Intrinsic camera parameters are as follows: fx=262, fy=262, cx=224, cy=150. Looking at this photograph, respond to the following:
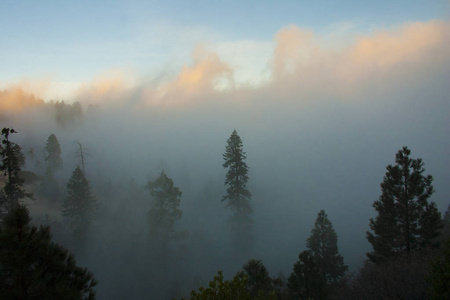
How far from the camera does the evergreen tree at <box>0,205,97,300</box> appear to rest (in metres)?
6.92

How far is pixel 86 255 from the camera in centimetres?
3719

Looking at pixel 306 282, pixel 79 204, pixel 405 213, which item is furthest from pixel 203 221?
pixel 405 213

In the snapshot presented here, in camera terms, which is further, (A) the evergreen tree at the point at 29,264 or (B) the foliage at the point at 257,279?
(B) the foliage at the point at 257,279

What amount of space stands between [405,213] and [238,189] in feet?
73.6

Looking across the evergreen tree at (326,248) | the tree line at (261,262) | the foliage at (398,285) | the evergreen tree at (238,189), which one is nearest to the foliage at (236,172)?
the evergreen tree at (238,189)

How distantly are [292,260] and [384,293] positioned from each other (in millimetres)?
34543

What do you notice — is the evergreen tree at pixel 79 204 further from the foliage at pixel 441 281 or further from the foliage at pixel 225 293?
the foliage at pixel 441 281

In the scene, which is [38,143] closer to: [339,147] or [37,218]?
[37,218]

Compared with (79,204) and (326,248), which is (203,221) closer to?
(79,204)

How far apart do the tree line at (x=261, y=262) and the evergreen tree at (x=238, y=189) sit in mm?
148

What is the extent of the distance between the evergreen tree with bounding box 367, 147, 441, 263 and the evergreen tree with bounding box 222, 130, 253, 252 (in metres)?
20.4

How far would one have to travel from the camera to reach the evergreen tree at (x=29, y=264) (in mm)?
6918

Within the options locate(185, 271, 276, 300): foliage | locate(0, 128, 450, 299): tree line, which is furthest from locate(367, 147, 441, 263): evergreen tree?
locate(185, 271, 276, 300): foliage

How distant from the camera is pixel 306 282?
630 inches
